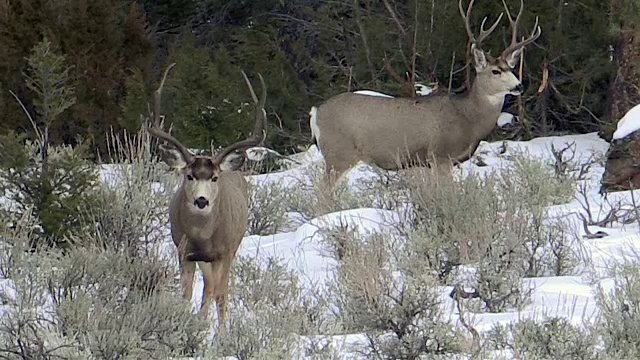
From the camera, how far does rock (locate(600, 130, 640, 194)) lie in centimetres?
1141

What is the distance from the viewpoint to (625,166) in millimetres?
11492

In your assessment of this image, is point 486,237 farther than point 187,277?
Yes

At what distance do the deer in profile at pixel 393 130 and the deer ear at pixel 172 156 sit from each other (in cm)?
383

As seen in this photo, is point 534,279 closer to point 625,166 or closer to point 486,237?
point 486,237

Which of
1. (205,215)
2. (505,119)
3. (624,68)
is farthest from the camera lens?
(505,119)

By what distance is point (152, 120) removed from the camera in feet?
26.8

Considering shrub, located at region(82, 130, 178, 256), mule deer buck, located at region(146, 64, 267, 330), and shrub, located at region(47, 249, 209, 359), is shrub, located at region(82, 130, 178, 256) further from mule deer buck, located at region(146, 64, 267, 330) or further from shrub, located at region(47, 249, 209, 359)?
shrub, located at region(47, 249, 209, 359)

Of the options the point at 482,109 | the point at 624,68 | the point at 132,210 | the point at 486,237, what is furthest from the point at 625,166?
the point at 132,210

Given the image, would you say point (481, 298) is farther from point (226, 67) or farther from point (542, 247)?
point (226, 67)

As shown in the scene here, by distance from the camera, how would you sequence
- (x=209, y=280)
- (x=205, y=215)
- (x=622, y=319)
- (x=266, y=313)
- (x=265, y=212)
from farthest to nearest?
(x=265, y=212), (x=205, y=215), (x=209, y=280), (x=266, y=313), (x=622, y=319)

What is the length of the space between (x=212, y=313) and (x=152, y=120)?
53.6 inches

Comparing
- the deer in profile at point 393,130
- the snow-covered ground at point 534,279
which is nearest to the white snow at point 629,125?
the snow-covered ground at point 534,279

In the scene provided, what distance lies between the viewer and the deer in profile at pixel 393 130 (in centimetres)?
1217

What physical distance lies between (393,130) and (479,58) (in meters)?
1.30
